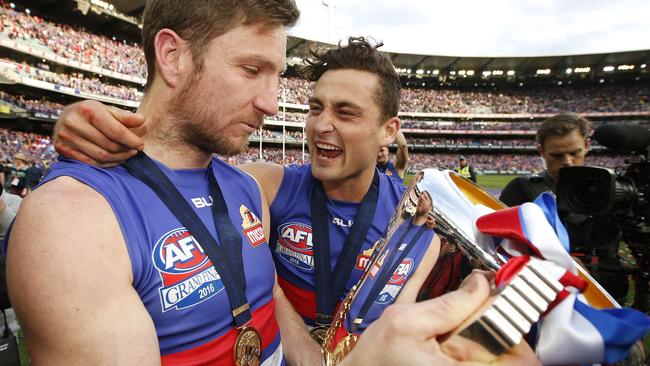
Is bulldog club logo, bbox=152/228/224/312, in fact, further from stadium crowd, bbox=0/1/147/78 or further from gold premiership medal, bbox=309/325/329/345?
stadium crowd, bbox=0/1/147/78

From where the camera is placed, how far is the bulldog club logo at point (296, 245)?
2340mm

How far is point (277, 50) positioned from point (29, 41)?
110 feet

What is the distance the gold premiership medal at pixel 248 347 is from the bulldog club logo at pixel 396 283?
81 centimetres

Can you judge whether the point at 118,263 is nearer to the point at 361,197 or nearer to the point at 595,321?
the point at 595,321

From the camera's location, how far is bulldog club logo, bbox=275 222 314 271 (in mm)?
2340

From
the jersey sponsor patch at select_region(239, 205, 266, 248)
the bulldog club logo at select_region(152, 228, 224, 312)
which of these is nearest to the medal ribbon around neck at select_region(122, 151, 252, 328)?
the bulldog club logo at select_region(152, 228, 224, 312)

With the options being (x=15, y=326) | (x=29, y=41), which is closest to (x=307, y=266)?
(x=15, y=326)

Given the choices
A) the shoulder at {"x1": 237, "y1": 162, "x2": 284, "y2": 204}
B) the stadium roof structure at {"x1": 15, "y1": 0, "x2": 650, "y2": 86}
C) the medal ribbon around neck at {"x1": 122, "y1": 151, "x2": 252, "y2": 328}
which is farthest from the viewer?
the stadium roof structure at {"x1": 15, "y1": 0, "x2": 650, "y2": 86}

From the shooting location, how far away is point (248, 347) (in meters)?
1.53

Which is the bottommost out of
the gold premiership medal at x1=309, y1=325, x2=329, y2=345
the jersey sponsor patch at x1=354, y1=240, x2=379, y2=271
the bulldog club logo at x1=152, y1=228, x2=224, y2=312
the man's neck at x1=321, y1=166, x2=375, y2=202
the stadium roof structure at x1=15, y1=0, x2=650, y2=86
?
the gold premiership medal at x1=309, y1=325, x2=329, y2=345

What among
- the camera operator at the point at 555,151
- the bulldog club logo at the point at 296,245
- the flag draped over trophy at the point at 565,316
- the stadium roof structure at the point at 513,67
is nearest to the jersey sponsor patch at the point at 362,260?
the bulldog club logo at the point at 296,245

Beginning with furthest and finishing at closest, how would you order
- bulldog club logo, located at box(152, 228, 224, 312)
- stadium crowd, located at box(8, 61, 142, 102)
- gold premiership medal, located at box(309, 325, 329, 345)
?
1. stadium crowd, located at box(8, 61, 142, 102)
2. gold premiership medal, located at box(309, 325, 329, 345)
3. bulldog club logo, located at box(152, 228, 224, 312)

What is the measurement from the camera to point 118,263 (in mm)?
1194

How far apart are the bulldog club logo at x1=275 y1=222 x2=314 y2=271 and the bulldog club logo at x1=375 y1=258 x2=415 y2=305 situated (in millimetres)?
1445
